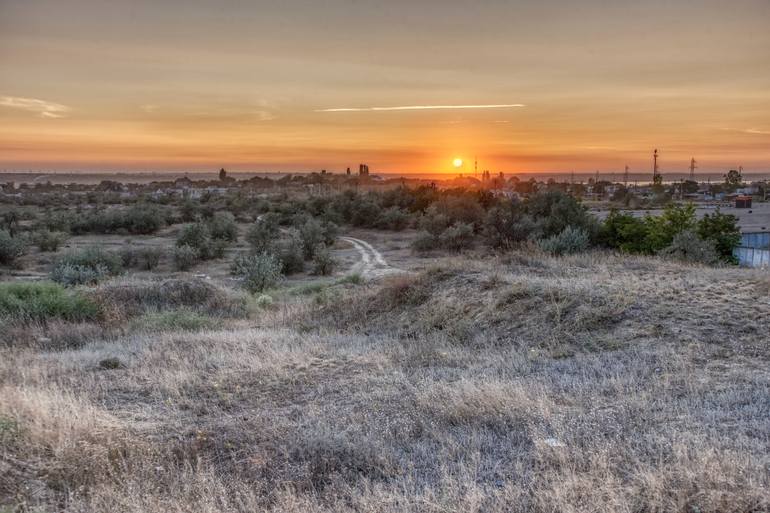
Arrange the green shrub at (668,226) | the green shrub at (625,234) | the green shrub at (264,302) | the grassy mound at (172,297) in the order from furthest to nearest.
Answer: the green shrub at (625,234) → the green shrub at (668,226) → the green shrub at (264,302) → the grassy mound at (172,297)

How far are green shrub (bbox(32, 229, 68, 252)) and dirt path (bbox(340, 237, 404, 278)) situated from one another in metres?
20.1

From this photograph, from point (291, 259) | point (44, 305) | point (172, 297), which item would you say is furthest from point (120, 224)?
point (44, 305)

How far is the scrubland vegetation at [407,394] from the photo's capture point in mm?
4223

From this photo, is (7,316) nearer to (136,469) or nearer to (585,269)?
(136,469)

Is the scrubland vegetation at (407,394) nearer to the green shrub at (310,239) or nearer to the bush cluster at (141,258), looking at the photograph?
the bush cluster at (141,258)

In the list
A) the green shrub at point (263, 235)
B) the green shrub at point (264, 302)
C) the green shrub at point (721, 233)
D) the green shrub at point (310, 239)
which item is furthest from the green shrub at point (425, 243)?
the green shrub at point (264, 302)

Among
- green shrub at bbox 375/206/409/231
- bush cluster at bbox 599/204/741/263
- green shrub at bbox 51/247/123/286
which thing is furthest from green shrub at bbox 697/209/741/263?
green shrub at bbox 375/206/409/231

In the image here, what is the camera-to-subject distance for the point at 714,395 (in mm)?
5965

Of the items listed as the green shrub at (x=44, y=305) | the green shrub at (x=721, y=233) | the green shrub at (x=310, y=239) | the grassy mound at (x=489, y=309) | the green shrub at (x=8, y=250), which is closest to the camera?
the grassy mound at (x=489, y=309)

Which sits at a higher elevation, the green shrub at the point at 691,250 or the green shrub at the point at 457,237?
the green shrub at the point at 691,250

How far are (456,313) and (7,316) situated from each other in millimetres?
10498

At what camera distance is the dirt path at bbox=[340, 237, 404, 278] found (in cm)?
2796

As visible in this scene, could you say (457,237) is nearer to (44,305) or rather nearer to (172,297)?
(172,297)

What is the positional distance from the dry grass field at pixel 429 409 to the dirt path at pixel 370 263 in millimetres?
14482
